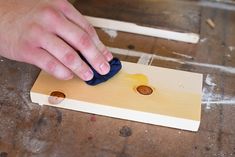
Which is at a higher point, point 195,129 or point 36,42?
point 36,42

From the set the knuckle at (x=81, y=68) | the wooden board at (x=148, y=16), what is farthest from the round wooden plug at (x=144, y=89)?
the wooden board at (x=148, y=16)

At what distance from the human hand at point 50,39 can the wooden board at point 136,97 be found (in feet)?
0.14

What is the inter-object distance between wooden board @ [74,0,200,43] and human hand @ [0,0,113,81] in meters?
0.26

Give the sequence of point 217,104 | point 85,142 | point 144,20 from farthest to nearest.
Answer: point 144,20, point 217,104, point 85,142

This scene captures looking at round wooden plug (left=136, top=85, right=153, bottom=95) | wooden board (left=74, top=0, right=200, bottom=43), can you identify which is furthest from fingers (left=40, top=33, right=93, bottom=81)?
wooden board (left=74, top=0, right=200, bottom=43)

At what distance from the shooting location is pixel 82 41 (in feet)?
2.43

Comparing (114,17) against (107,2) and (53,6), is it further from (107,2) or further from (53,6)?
(53,6)

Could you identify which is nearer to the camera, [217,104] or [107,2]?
[217,104]

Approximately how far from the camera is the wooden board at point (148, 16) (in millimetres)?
1002

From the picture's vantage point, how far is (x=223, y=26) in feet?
3.52

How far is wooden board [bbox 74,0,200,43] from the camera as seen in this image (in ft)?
3.29

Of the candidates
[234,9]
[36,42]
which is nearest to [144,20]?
[234,9]

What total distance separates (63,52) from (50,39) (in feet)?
0.12

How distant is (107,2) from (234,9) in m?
0.39
